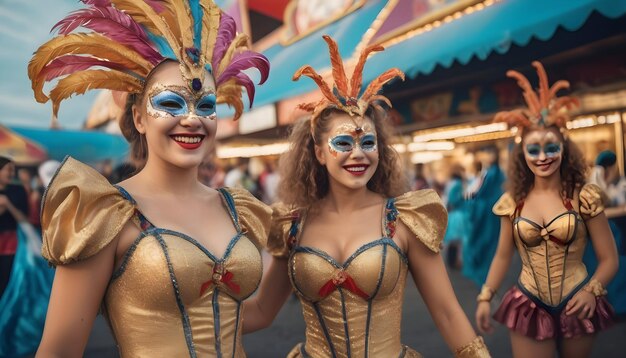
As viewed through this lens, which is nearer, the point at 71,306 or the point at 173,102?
the point at 71,306

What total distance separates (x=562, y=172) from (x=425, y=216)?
1.76 meters

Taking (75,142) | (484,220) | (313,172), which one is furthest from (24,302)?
(484,220)

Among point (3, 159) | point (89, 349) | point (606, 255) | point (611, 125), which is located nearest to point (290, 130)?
point (606, 255)

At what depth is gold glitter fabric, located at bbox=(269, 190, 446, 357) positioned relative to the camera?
7.79ft

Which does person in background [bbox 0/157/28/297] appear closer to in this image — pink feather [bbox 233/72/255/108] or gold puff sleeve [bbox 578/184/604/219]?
pink feather [bbox 233/72/255/108]

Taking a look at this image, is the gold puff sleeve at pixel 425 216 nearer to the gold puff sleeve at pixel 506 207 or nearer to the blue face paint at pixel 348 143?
the blue face paint at pixel 348 143

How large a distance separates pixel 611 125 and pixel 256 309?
714 cm

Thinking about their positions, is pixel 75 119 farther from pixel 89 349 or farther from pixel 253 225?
pixel 253 225

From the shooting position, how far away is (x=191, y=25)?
211cm

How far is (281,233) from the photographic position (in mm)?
2598

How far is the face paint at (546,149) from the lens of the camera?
12.0 feet

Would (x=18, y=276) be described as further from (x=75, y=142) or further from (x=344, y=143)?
(x=344, y=143)

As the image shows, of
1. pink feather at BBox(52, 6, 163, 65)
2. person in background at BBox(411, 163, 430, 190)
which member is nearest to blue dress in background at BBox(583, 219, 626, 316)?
pink feather at BBox(52, 6, 163, 65)

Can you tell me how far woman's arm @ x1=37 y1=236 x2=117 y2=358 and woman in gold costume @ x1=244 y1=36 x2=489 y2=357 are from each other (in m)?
0.86
